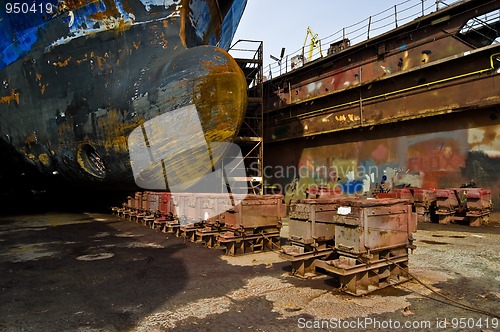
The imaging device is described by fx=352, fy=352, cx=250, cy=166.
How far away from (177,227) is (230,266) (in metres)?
3.44

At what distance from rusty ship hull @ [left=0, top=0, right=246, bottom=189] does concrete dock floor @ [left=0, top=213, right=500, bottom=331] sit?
3150mm

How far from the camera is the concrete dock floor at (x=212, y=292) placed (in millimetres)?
3844

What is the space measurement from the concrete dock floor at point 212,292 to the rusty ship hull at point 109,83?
315 centimetres

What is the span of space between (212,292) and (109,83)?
296 inches

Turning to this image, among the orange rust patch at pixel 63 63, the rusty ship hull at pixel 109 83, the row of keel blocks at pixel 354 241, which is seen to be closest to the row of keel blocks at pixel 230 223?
the rusty ship hull at pixel 109 83

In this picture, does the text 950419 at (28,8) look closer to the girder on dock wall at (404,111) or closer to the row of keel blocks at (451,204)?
the girder on dock wall at (404,111)

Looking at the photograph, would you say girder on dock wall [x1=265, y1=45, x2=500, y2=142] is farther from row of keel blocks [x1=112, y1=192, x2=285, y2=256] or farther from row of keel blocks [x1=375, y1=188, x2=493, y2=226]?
row of keel blocks [x1=112, y1=192, x2=285, y2=256]

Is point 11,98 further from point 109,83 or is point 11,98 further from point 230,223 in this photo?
point 230,223

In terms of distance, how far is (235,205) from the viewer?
730cm

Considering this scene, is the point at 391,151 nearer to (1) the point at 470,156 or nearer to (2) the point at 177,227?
(1) the point at 470,156

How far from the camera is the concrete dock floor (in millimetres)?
3844

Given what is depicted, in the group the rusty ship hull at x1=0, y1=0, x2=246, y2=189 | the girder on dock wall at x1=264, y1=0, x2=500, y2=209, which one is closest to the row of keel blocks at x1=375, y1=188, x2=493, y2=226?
the girder on dock wall at x1=264, y1=0, x2=500, y2=209

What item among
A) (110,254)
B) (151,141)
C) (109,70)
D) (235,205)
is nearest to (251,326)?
(235,205)

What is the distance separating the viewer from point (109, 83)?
10078 millimetres
